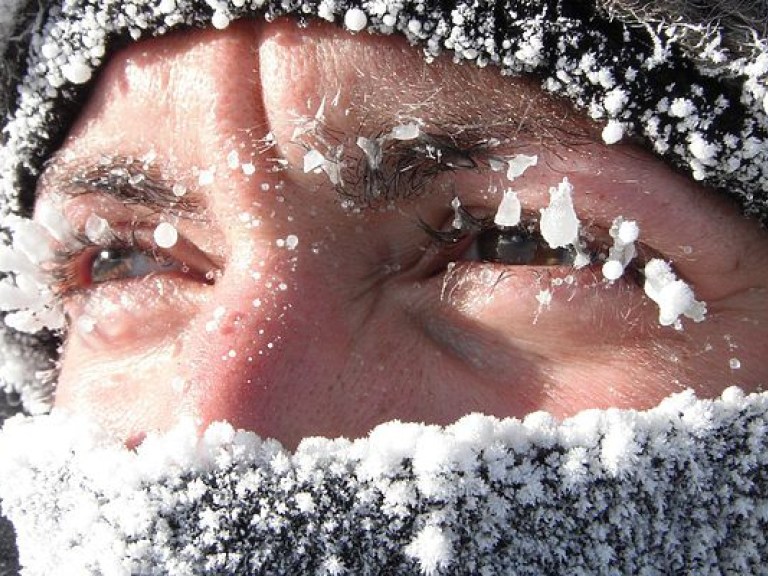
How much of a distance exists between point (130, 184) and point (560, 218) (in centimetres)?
76

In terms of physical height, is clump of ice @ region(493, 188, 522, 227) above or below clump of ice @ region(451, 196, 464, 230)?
above

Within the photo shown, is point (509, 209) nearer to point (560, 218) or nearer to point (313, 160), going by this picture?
point (560, 218)

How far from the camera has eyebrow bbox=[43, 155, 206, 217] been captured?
143cm

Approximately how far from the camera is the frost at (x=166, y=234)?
1.47 meters

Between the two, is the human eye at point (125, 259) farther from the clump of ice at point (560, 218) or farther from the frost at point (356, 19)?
the clump of ice at point (560, 218)

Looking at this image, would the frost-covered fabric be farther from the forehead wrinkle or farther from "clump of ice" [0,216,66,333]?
"clump of ice" [0,216,66,333]

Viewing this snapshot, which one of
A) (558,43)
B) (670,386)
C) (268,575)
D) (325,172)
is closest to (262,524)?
(268,575)

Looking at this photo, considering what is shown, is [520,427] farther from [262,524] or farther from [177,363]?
[177,363]

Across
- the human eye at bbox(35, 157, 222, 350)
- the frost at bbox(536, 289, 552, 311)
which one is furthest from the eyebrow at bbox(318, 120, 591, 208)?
the human eye at bbox(35, 157, 222, 350)

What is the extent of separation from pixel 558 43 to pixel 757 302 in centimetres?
52

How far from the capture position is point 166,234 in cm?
147

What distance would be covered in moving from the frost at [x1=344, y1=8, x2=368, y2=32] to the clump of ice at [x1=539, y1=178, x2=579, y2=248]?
39 cm

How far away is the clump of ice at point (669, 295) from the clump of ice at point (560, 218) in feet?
0.45

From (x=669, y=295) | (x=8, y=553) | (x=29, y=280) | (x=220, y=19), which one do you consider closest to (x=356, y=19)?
(x=220, y=19)
